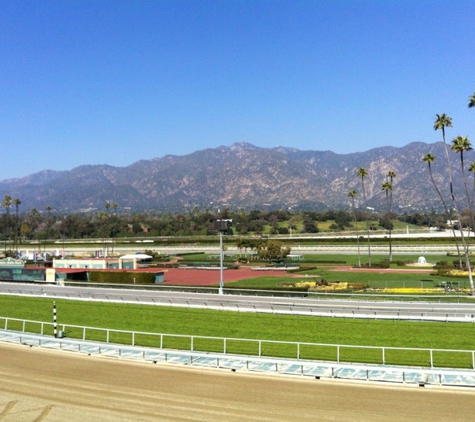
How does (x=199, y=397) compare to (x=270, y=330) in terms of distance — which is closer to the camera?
(x=199, y=397)

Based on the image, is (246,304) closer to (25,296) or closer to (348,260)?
(25,296)

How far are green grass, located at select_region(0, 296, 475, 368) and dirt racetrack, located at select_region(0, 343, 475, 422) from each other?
16.4 ft

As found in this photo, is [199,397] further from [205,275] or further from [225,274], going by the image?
[225,274]

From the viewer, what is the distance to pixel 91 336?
99.3ft

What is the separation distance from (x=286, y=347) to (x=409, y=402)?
9.82 metres

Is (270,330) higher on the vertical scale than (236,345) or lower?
lower

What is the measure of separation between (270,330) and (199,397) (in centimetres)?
1428

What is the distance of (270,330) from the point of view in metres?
31.7

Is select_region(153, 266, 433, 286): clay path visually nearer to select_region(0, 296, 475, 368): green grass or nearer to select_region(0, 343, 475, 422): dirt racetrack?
select_region(0, 296, 475, 368): green grass

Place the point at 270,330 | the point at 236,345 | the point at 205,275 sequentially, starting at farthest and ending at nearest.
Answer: the point at 205,275, the point at 270,330, the point at 236,345

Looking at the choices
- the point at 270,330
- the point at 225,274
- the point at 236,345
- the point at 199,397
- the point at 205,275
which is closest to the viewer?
the point at 199,397

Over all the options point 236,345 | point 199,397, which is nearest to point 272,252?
point 236,345

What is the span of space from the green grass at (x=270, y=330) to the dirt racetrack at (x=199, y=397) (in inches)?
197

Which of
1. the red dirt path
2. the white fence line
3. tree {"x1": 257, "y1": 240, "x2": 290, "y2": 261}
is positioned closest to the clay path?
the red dirt path
